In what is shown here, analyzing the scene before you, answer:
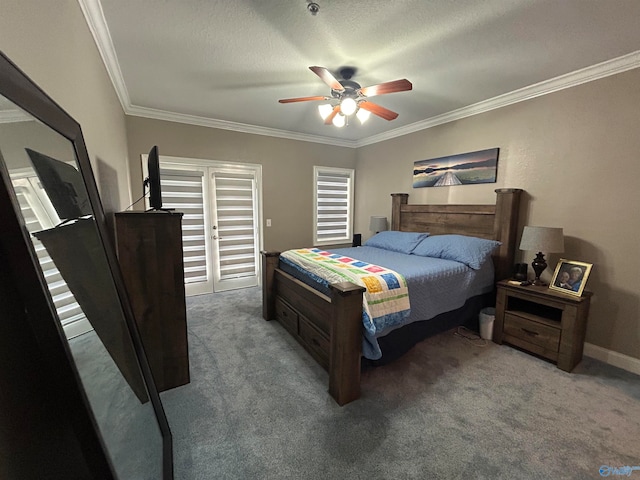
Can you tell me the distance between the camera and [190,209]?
12.7 ft

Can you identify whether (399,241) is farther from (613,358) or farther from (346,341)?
(613,358)

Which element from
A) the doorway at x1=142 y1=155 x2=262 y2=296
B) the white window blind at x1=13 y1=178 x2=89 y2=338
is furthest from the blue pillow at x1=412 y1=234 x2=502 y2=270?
the white window blind at x1=13 y1=178 x2=89 y2=338

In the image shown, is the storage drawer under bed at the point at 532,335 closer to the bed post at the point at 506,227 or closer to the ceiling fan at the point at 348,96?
the bed post at the point at 506,227

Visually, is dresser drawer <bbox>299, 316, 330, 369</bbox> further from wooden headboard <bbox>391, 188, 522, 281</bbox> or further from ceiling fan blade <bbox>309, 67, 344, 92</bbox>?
wooden headboard <bbox>391, 188, 522, 281</bbox>

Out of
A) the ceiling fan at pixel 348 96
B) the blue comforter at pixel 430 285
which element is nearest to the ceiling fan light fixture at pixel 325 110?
the ceiling fan at pixel 348 96

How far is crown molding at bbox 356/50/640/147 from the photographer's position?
2.23 metres

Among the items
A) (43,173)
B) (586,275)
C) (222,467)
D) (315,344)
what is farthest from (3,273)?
(586,275)

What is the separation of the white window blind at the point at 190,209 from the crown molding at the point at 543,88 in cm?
329

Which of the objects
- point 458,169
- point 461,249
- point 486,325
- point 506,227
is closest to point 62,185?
point 461,249

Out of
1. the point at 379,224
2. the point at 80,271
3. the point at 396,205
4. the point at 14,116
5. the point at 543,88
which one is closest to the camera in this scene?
the point at 14,116

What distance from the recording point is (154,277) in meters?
1.95

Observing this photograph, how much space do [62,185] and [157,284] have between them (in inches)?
41.5

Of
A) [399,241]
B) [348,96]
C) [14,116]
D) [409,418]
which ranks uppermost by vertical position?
[348,96]

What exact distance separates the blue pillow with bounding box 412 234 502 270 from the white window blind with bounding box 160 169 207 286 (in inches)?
120
